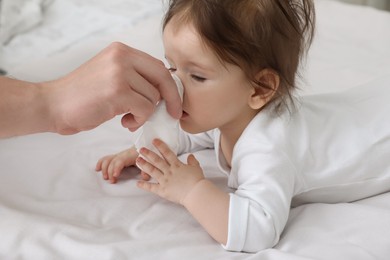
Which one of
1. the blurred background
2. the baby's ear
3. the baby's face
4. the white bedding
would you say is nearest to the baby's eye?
the baby's face

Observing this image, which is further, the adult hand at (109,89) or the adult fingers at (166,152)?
the adult fingers at (166,152)

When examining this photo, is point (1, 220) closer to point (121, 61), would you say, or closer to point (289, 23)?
point (121, 61)

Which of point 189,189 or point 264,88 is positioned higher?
point 264,88

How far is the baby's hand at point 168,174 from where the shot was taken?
3.35 feet

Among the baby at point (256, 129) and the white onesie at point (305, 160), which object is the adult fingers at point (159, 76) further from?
the white onesie at point (305, 160)

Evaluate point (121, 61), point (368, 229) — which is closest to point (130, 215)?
point (121, 61)

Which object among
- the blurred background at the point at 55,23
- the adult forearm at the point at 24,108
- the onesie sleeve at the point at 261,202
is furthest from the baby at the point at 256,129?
the blurred background at the point at 55,23

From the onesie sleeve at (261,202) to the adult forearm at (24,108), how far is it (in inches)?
13.3

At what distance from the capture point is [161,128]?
3.41ft

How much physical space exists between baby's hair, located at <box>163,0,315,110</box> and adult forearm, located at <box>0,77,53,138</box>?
0.27 metres

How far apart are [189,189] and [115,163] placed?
0.76 ft

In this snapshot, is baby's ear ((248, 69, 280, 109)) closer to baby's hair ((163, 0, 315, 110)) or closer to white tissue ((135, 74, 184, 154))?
baby's hair ((163, 0, 315, 110))

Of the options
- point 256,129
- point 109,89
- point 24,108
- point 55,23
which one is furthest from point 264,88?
point 55,23

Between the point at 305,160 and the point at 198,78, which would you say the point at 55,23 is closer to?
the point at 198,78
